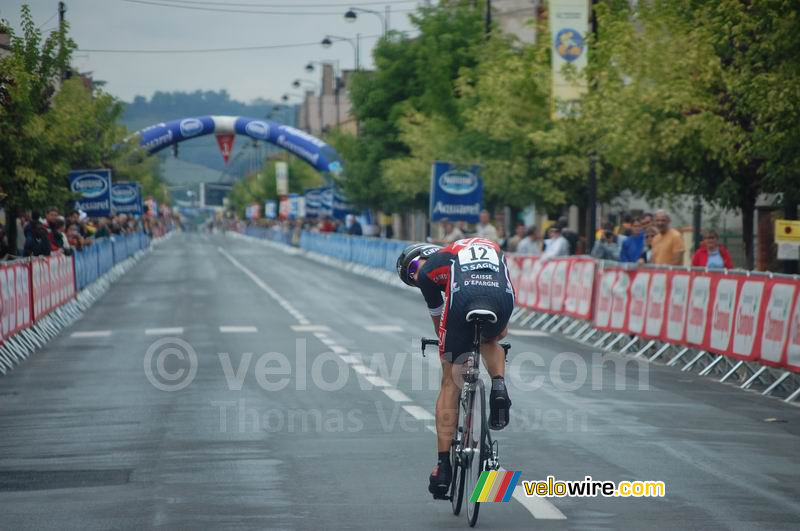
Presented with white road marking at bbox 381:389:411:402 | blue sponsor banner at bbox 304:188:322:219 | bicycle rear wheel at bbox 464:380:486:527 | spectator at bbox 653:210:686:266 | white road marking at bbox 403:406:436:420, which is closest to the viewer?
bicycle rear wheel at bbox 464:380:486:527

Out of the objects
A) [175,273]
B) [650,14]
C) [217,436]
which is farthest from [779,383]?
[175,273]

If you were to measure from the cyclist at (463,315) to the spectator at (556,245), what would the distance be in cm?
1856

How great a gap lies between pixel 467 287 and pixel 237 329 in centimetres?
1615

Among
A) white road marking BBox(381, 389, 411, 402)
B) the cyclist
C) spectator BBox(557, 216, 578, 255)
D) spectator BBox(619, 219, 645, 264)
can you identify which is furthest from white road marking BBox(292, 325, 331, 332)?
the cyclist

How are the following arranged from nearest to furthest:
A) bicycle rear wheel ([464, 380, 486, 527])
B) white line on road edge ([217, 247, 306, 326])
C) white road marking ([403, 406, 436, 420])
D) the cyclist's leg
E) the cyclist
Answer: bicycle rear wheel ([464, 380, 486, 527]) → the cyclist → the cyclist's leg → white road marking ([403, 406, 436, 420]) → white line on road edge ([217, 247, 306, 326])

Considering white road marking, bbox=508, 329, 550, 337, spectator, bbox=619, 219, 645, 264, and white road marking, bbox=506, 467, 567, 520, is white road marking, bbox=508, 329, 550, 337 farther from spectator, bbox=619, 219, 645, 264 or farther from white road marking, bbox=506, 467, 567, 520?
white road marking, bbox=506, 467, 567, 520

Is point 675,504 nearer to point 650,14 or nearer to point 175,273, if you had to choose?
point 650,14

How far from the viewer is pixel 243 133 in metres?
78.2

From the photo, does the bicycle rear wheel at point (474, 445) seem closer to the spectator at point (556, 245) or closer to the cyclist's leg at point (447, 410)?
the cyclist's leg at point (447, 410)

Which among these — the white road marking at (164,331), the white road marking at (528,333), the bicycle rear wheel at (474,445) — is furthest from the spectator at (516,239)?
the bicycle rear wheel at (474,445)

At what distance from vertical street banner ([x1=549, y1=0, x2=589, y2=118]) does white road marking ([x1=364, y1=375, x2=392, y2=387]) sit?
45.2ft

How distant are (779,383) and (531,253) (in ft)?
49.8

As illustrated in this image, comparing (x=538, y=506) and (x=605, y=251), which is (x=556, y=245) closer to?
(x=605, y=251)

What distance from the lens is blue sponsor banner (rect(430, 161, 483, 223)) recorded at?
3825 centimetres
